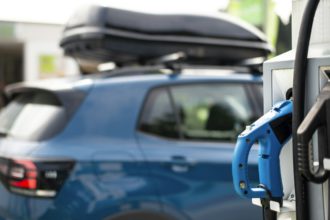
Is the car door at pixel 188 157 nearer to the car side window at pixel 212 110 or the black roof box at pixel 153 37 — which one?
the car side window at pixel 212 110

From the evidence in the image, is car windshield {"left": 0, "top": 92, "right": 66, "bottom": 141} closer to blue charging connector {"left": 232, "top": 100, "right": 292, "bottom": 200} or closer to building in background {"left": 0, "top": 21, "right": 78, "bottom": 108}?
blue charging connector {"left": 232, "top": 100, "right": 292, "bottom": 200}

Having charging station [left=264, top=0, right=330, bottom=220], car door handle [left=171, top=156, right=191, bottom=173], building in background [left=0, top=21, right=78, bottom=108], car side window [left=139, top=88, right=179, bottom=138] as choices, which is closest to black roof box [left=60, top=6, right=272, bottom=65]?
car side window [left=139, top=88, right=179, bottom=138]

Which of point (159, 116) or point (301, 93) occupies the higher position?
point (301, 93)

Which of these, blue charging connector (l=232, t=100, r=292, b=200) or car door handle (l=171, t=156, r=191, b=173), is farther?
car door handle (l=171, t=156, r=191, b=173)

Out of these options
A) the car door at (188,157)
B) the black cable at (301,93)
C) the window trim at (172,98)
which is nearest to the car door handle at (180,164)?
the car door at (188,157)

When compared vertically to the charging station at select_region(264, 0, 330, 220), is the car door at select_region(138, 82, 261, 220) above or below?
below

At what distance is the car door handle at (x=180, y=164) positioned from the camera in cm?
355

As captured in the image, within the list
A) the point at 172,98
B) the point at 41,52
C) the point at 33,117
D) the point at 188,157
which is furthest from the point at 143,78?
the point at 41,52

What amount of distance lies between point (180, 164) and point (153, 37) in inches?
47.3

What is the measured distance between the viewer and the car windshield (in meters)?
3.50

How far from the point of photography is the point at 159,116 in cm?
378

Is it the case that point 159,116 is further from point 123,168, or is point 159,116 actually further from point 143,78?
point 123,168

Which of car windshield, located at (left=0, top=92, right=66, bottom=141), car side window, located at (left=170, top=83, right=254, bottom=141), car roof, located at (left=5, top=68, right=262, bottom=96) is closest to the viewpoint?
car windshield, located at (left=0, top=92, right=66, bottom=141)

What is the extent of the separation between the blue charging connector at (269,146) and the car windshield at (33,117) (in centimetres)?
196
